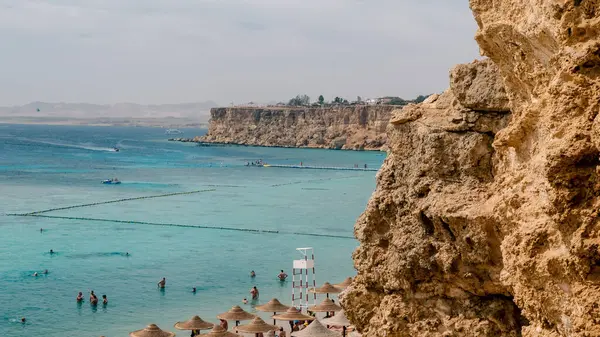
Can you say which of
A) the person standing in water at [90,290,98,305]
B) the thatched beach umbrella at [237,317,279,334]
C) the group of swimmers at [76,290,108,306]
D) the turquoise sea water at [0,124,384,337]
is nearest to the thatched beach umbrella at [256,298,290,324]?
the thatched beach umbrella at [237,317,279,334]

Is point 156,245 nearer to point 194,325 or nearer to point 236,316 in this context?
point 236,316

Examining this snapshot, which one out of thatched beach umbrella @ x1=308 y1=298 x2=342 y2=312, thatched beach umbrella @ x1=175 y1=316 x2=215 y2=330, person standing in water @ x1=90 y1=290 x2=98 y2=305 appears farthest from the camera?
person standing in water @ x1=90 y1=290 x2=98 y2=305

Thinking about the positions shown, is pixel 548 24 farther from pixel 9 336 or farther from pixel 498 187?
pixel 9 336

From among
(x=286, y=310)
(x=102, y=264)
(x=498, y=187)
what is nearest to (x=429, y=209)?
(x=498, y=187)

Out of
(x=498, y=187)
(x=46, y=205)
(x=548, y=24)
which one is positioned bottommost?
(x=46, y=205)

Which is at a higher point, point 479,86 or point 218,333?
point 479,86

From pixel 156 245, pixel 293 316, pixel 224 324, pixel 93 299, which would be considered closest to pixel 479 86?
pixel 293 316

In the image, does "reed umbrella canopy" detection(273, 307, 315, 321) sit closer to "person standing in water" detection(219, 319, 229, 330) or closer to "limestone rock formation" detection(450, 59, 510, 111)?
"person standing in water" detection(219, 319, 229, 330)
